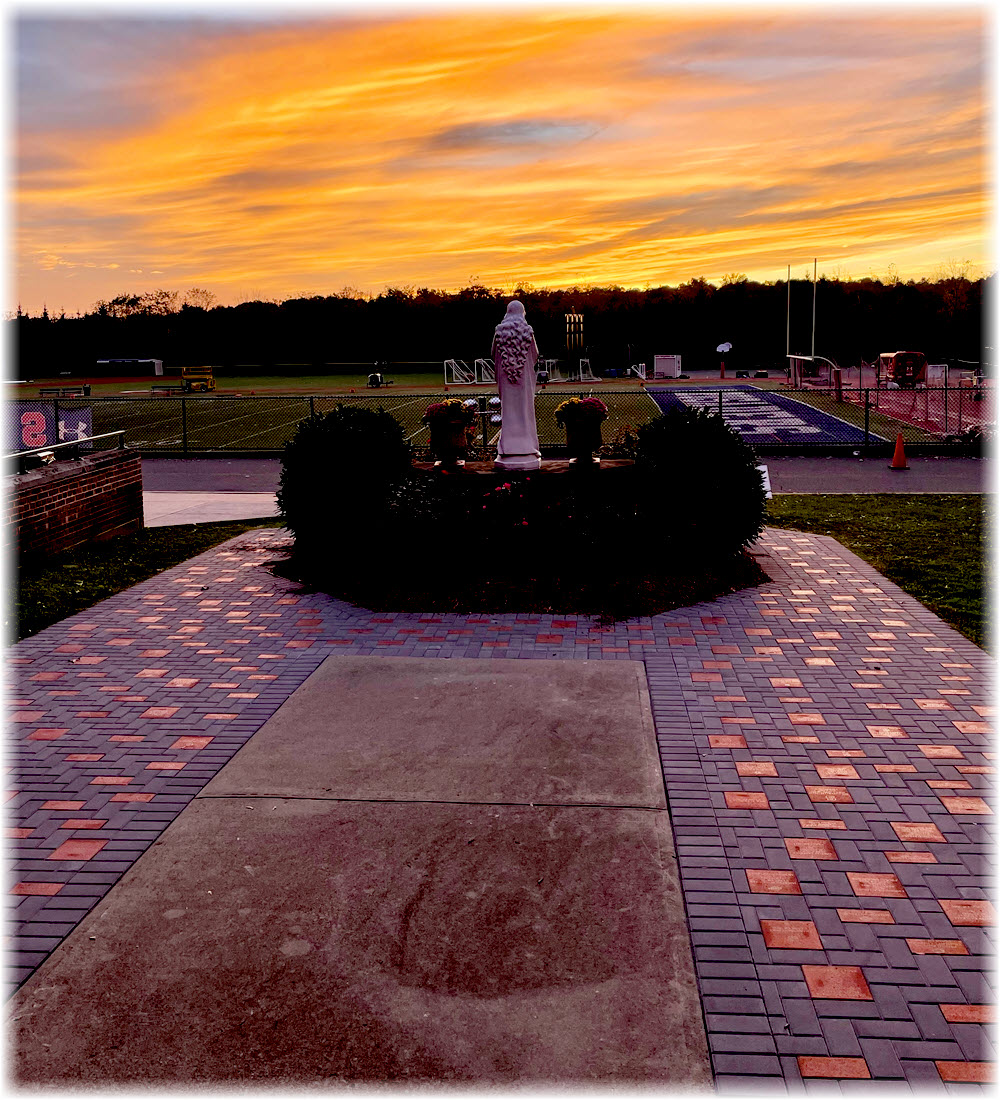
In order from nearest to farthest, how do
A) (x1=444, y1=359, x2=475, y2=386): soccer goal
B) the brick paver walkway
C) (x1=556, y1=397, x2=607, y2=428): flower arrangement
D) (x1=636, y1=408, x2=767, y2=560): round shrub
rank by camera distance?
the brick paver walkway < (x1=636, y1=408, x2=767, y2=560): round shrub < (x1=556, y1=397, x2=607, y2=428): flower arrangement < (x1=444, y1=359, x2=475, y2=386): soccer goal

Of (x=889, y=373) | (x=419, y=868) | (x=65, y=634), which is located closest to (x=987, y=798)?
(x=419, y=868)

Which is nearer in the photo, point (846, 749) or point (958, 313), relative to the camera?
point (846, 749)

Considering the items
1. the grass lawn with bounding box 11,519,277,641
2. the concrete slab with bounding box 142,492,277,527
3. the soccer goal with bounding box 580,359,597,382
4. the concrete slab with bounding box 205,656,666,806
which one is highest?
the soccer goal with bounding box 580,359,597,382

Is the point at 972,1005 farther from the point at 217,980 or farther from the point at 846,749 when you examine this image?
the point at 217,980

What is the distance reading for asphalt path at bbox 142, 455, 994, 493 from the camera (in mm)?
18344

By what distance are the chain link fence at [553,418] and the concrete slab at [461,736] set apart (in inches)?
289

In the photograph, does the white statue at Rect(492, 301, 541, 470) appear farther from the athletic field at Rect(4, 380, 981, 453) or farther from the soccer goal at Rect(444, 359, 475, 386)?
the soccer goal at Rect(444, 359, 475, 386)

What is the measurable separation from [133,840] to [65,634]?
175 inches

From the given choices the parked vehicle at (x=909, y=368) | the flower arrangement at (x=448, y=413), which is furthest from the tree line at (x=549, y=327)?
the flower arrangement at (x=448, y=413)

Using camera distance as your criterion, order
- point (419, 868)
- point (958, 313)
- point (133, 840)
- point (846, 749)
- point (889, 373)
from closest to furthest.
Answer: point (419, 868) < point (133, 840) < point (846, 749) < point (889, 373) < point (958, 313)

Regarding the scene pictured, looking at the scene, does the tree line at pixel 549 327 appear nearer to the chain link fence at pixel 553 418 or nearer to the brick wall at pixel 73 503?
the chain link fence at pixel 553 418

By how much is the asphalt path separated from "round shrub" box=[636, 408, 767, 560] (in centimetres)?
698

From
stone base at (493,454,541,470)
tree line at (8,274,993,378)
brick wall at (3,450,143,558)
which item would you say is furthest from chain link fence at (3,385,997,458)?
tree line at (8,274,993,378)

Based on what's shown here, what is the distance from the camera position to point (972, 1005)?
4117 millimetres
